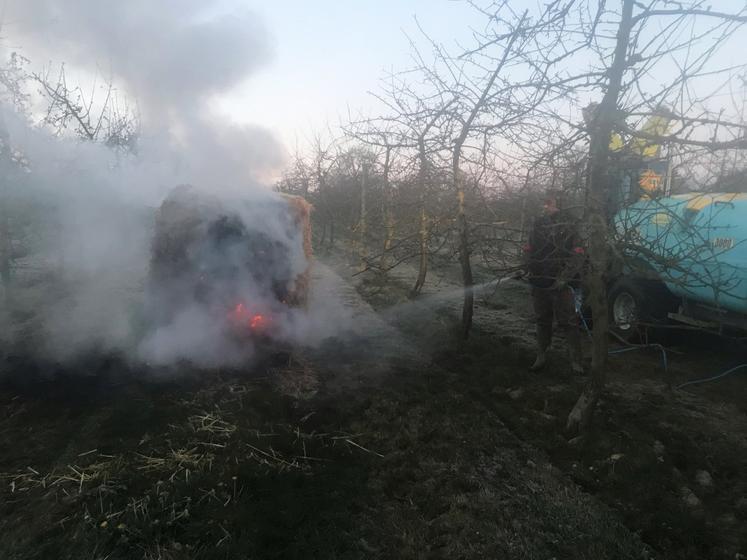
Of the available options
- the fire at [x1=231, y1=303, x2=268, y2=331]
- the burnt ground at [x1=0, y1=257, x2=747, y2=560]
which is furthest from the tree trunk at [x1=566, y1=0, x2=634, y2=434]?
the fire at [x1=231, y1=303, x2=268, y2=331]

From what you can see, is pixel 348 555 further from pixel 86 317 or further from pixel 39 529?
pixel 86 317

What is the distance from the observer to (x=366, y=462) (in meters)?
3.77

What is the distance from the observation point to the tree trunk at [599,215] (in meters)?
3.57

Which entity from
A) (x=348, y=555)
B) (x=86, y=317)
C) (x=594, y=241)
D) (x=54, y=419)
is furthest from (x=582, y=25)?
(x=86, y=317)

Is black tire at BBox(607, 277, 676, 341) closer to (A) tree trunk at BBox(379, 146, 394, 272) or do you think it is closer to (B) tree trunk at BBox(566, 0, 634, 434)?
(B) tree trunk at BBox(566, 0, 634, 434)

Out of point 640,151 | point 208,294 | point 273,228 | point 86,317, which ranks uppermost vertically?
point 640,151

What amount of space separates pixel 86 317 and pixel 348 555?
289 inches

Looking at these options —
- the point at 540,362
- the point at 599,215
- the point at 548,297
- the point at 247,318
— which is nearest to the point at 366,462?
the point at 599,215

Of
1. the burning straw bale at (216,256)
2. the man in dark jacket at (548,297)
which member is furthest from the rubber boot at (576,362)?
the burning straw bale at (216,256)

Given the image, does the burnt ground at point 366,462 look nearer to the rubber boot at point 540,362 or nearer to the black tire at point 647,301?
the rubber boot at point 540,362

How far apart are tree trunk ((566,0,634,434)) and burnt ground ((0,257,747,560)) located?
35 cm

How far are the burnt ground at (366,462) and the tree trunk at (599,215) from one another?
346 mm

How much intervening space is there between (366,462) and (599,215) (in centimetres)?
263

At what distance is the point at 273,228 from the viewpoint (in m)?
6.54
